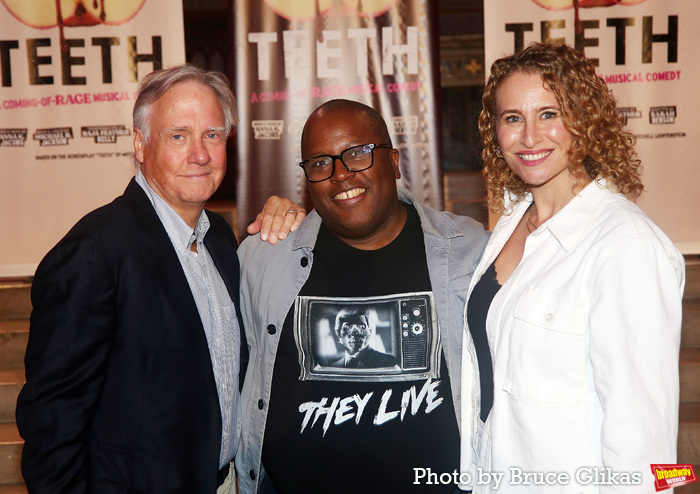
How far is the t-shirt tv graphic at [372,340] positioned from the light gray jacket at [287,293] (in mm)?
65

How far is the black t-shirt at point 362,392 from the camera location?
2014 millimetres

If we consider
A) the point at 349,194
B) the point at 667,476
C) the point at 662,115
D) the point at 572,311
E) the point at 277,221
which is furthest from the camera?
the point at 662,115

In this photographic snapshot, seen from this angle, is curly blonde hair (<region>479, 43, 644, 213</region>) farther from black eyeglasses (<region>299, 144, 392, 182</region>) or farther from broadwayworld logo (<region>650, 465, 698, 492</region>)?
broadwayworld logo (<region>650, 465, 698, 492</region>)

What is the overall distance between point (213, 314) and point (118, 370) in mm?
335

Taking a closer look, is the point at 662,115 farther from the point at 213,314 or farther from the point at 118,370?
the point at 118,370

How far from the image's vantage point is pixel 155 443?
67.4 inches

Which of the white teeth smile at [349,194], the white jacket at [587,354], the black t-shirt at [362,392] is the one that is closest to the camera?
the white jacket at [587,354]

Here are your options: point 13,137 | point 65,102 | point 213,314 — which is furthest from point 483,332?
point 13,137

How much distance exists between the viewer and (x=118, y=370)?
1.70 meters

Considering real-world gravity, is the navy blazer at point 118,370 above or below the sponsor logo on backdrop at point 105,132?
below

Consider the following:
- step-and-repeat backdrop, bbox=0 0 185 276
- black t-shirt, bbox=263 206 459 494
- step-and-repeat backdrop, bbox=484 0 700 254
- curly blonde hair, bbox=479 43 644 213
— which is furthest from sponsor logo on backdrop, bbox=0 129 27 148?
curly blonde hair, bbox=479 43 644 213

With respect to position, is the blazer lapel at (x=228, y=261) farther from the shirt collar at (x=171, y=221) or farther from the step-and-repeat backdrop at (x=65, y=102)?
the step-and-repeat backdrop at (x=65, y=102)

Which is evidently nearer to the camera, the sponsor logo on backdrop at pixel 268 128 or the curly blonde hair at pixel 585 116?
the curly blonde hair at pixel 585 116

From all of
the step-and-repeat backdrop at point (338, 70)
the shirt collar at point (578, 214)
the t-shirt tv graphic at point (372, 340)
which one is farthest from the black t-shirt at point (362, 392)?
the step-and-repeat backdrop at point (338, 70)
